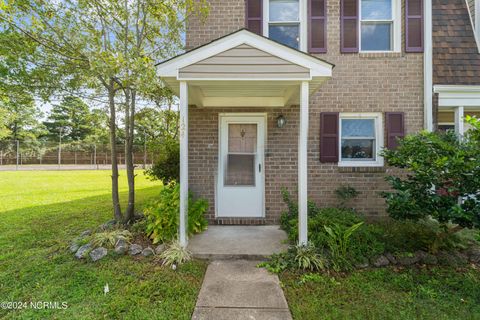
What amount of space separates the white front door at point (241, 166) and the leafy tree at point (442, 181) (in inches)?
97.0

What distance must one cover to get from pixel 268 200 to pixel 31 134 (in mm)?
36374

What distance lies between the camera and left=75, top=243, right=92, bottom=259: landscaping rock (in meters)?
3.66

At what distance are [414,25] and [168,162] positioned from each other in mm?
6249

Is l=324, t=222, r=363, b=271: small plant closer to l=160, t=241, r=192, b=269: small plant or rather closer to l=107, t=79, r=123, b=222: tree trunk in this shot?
l=160, t=241, r=192, b=269: small plant

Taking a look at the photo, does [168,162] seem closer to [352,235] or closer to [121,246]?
[121,246]

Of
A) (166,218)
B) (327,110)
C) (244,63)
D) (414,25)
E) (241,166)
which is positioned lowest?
(166,218)

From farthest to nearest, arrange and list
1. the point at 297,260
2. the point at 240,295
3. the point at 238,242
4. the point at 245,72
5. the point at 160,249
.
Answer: the point at 238,242, the point at 160,249, the point at 245,72, the point at 297,260, the point at 240,295


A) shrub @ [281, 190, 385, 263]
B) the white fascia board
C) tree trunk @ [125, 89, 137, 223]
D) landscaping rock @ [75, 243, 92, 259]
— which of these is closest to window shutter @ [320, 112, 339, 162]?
shrub @ [281, 190, 385, 263]

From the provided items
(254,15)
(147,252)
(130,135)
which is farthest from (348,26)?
(147,252)

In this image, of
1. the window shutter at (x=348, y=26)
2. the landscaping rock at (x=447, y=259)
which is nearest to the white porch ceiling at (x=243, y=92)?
the window shutter at (x=348, y=26)

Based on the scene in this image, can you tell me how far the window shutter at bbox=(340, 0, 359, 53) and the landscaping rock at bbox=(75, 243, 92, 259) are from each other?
19.9ft

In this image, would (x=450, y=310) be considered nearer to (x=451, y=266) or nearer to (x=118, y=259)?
(x=451, y=266)

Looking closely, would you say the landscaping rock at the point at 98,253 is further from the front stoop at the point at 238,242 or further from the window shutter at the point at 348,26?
the window shutter at the point at 348,26

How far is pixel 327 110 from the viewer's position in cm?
514
